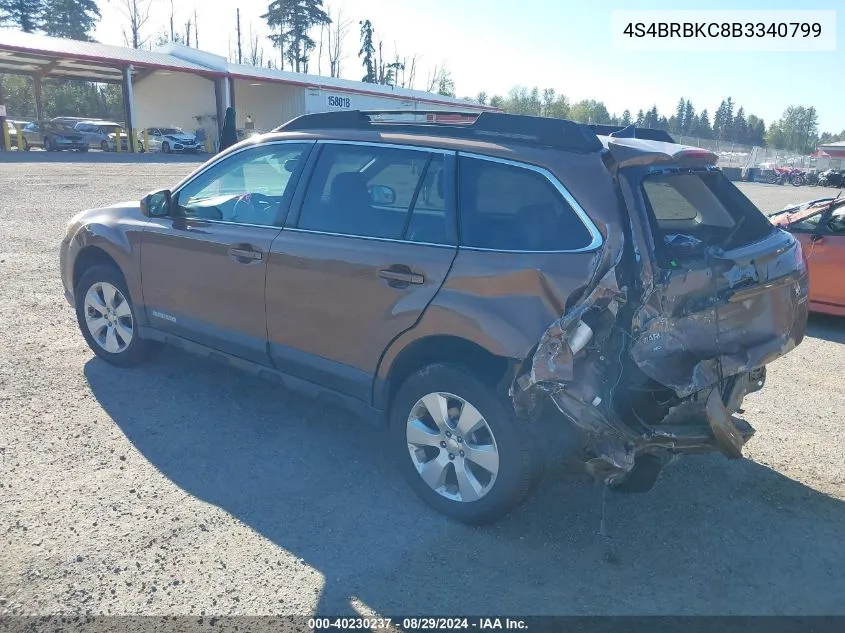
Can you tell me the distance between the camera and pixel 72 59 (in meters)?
33.3

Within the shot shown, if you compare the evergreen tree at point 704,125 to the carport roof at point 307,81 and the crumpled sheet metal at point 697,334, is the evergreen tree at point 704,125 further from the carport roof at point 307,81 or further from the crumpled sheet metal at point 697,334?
the crumpled sheet metal at point 697,334

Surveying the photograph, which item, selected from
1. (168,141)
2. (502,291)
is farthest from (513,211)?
(168,141)

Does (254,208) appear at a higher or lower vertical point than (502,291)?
higher

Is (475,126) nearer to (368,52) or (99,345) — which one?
(99,345)

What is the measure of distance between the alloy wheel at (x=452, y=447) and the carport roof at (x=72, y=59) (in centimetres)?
3409

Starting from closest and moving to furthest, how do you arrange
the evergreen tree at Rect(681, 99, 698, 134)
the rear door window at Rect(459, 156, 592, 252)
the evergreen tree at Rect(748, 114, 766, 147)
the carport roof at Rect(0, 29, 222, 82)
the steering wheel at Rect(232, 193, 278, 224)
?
the rear door window at Rect(459, 156, 592, 252), the steering wheel at Rect(232, 193, 278, 224), the carport roof at Rect(0, 29, 222, 82), the evergreen tree at Rect(748, 114, 766, 147), the evergreen tree at Rect(681, 99, 698, 134)

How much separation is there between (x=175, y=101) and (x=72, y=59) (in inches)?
525

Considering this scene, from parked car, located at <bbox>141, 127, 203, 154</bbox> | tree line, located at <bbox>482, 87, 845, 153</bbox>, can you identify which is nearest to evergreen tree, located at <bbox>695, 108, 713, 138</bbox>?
tree line, located at <bbox>482, 87, 845, 153</bbox>

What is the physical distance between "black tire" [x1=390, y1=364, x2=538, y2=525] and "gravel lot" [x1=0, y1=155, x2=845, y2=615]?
12cm

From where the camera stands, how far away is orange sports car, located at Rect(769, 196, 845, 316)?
6941 millimetres

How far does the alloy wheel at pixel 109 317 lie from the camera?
16.9ft

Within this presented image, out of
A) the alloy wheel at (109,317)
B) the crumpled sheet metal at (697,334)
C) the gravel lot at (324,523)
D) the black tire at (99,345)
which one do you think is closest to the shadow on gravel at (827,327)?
the gravel lot at (324,523)

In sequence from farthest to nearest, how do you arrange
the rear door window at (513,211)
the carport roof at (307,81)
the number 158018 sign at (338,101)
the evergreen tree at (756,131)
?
the evergreen tree at (756,131)
the number 158018 sign at (338,101)
the carport roof at (307,81)
the rear door window at (513,211)

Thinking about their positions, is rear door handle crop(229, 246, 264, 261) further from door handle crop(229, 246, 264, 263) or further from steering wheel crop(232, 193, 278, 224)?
steering wheel crop(232, 193, 278, 224)
